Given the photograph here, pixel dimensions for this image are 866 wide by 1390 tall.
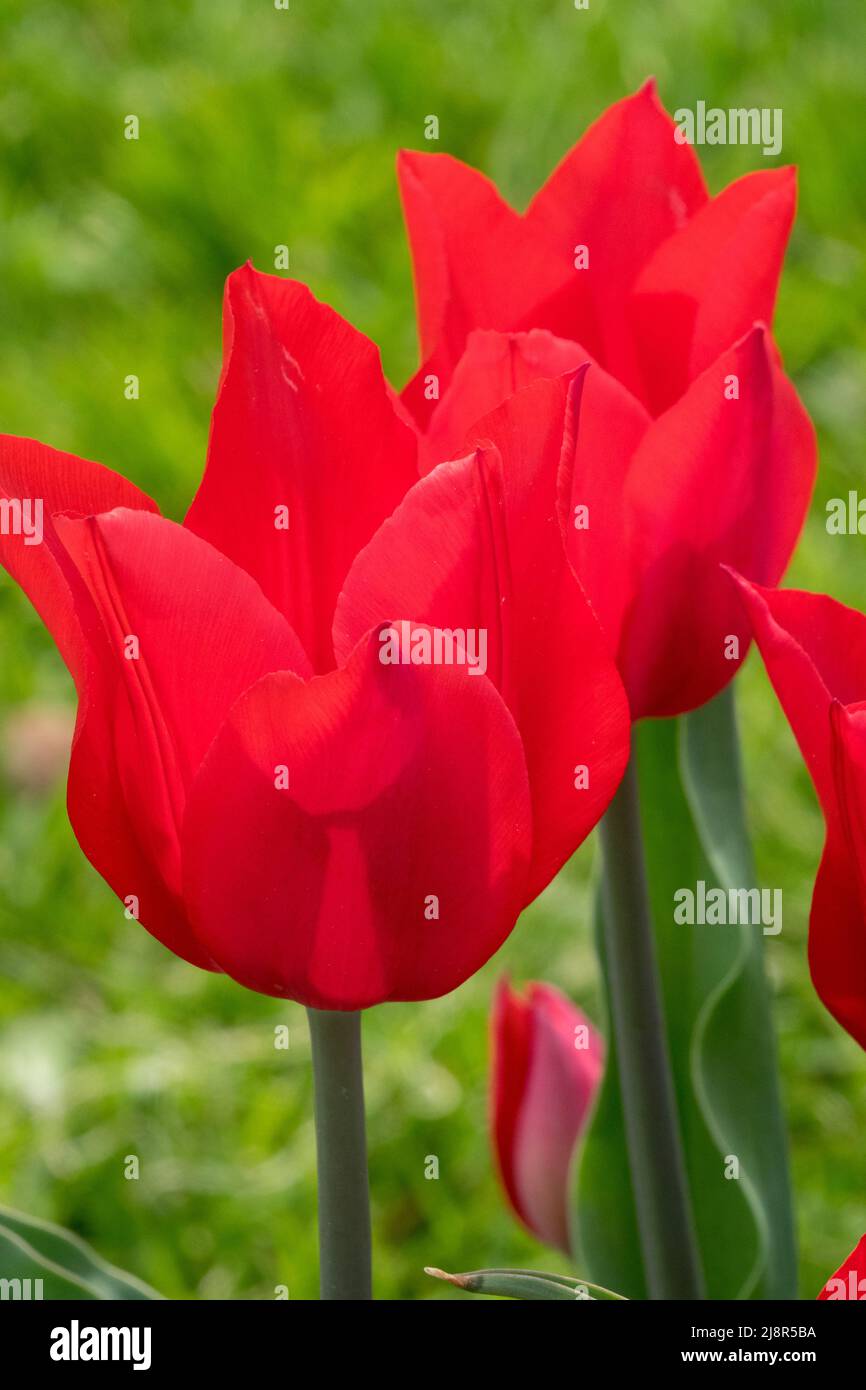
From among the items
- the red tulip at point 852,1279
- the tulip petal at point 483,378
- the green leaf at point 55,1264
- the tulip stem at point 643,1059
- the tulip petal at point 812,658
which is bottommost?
the red tulip at point 852,1279

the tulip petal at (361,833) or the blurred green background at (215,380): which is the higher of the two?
the blurred green background at (215,380)

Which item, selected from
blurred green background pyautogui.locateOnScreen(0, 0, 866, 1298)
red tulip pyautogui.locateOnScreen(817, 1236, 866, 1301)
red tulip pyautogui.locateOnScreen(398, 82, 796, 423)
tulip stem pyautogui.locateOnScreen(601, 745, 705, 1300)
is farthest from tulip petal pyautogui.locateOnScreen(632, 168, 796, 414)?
blurred green background pyautogui.locateOnScreen(0, 0, 866, 1298)

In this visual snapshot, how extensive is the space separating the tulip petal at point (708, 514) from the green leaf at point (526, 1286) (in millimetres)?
139

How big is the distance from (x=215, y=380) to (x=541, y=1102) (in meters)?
1.16

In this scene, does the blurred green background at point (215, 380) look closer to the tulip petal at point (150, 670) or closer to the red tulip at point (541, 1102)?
the red tulip at point (541, 1102)

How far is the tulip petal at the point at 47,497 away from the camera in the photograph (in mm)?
356

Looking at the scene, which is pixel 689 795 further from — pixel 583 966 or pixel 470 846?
pixel 583 966

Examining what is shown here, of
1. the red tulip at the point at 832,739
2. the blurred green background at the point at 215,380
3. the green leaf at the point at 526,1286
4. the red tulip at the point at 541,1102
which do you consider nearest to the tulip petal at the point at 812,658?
the red tulip at the point at 832,739

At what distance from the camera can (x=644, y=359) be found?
0.46 metres

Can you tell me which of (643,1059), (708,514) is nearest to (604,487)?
(708,514)

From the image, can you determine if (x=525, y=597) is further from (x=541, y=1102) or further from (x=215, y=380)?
(x=215, y=380)

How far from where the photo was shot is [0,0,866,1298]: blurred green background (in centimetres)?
109

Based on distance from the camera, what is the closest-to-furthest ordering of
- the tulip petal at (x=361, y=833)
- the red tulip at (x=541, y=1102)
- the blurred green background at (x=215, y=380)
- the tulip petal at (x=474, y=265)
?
the tulip petal at (x=361, y=833)
the tulip petal at (x=474, y=265)
the red tulip at (x=541, y=1102)
the blurred green background at (x=215, y=380)

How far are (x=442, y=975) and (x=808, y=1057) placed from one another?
2.82 feet
